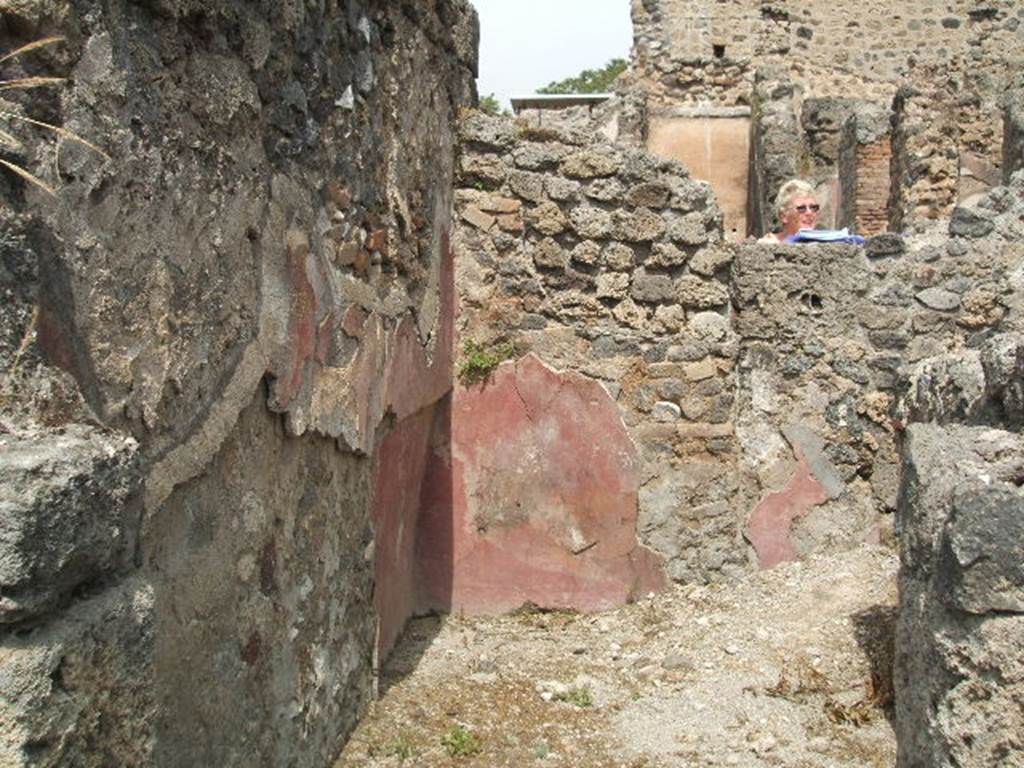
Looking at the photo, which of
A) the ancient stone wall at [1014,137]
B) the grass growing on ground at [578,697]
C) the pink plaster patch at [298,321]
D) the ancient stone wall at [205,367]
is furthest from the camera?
the ancient stone wall at [1014,137]

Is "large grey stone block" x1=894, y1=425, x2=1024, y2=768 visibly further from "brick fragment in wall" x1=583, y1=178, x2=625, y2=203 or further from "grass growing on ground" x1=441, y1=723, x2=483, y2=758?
"brick fragment in wall" x1=583, y1=178, x2=625, y2=203

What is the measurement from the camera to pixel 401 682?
3807 mm

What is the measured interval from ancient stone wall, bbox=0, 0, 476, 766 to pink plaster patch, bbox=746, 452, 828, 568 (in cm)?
161

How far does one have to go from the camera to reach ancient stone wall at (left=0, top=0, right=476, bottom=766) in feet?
4.95

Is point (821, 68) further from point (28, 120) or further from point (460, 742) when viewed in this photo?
point (28, 120)

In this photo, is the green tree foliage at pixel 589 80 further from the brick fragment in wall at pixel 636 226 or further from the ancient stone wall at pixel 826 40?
the brick fragment in wall at pixel 636 226

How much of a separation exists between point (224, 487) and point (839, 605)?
2656 millimetres

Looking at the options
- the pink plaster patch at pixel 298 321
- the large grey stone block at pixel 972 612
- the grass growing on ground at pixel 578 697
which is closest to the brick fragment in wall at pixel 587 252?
the grass growing on ground at pixel 578 697

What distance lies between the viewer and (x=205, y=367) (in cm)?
226

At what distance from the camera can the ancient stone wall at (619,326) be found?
455 cm

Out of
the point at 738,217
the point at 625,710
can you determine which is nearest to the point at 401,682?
the point at 625,710

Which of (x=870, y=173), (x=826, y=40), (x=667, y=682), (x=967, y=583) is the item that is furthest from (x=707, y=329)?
(x=826, y=40)

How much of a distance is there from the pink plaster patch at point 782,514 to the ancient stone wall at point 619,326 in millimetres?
105

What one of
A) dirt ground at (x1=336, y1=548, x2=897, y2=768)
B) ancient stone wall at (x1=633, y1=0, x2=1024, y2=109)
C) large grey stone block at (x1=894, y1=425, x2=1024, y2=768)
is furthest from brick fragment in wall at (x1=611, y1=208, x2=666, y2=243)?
ancient stone wall at (x1=633, y1=0, x2=1024, y2=109)
